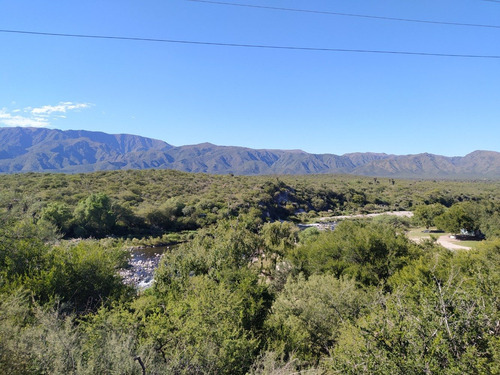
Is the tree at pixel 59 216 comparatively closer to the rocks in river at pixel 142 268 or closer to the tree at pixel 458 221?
the rocks in river at pixel 142 268

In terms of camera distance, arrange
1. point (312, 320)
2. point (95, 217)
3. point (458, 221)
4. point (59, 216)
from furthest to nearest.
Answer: point (95, 217) < point (59, 216) < point (458, 221) < point (312, 320)

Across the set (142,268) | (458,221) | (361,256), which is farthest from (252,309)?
(458,221)

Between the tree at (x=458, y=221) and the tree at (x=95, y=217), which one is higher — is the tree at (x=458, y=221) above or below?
above

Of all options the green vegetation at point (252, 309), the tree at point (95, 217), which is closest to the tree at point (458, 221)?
the green vegetation at point (252, 309)

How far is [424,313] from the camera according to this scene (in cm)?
662

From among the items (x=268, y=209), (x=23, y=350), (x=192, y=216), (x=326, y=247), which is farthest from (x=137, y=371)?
(x=268, y=209)

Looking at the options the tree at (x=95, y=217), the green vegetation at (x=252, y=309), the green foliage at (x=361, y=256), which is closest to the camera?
the green vegetation at (x=252, y=309)

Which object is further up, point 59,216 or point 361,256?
point 361,256

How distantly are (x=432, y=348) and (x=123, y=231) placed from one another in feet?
165

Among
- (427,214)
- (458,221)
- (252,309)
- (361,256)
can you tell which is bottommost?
(427,214)

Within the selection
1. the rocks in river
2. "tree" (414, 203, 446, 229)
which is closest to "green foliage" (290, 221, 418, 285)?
the rocks in river

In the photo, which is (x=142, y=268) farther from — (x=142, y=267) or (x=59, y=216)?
(x=59, y=216)

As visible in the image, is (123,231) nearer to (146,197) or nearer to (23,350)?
(146,197)

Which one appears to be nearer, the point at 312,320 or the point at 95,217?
the point at 312,320
